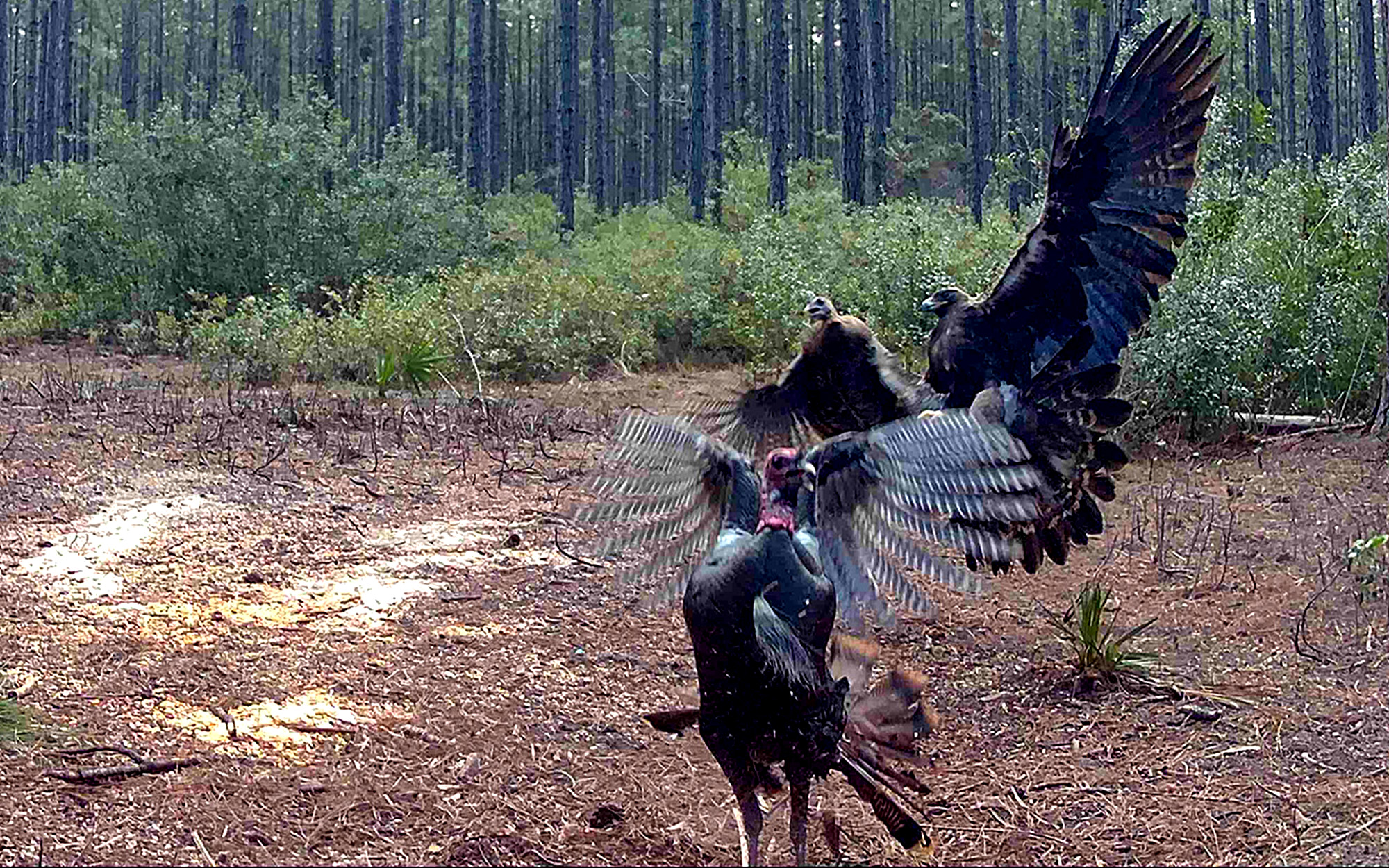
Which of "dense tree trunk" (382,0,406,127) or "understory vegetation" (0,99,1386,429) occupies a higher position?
"dense tree trunk" (382,0,406,127)

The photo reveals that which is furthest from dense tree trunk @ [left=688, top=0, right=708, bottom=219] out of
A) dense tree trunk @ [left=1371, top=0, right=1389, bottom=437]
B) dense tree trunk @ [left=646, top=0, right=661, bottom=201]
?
dense tree trunk @ [left=1371, top=0, right=1389, bottom=437]

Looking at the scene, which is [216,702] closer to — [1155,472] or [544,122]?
[1155,472]

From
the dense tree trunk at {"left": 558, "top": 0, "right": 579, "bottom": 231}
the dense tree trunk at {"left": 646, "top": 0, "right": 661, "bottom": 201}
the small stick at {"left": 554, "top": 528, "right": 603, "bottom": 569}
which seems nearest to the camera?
the small stick at {"left": 554, "top": 528, "right": 603, "bottom": 569}

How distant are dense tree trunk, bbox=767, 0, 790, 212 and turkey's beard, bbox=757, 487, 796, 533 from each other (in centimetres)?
1876

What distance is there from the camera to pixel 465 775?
453 cm

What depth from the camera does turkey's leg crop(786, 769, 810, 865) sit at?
12.7 ft

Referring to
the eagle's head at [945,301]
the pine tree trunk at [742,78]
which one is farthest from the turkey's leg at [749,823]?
the pine tree trunk at [742,78]

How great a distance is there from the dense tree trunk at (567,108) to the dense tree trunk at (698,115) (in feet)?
9.50


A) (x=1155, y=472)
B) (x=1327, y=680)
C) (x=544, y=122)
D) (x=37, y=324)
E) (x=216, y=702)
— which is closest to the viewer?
(x=216, y=702)

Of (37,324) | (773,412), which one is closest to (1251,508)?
(773,412)

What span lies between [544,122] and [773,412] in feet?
169

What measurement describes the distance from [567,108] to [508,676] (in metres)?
29.1

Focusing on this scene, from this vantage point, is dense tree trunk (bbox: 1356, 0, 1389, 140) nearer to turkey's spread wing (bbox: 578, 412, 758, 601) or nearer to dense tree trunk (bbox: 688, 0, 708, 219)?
dense tree trunk (bbox: 688, 0, 708, 219)

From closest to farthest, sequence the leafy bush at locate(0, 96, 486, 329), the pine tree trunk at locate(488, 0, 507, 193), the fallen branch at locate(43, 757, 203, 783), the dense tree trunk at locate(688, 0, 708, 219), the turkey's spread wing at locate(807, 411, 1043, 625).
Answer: the turkey's spread wing at locate(807, 411, 1043, 625)
the fallen branch at locate(43, 757, 203, 783)
the leafy bush at locate(0, 96, 486, 329)
the dense tree trunk at locate(688, 0, 708, 219)
the pine tree trunk at locate(488, 0, 507, 193)
